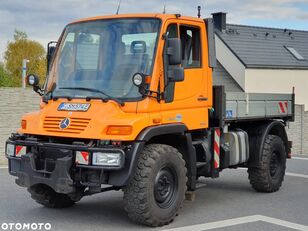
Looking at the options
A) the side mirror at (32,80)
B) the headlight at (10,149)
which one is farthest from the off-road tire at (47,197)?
the side mirror at (32,80)

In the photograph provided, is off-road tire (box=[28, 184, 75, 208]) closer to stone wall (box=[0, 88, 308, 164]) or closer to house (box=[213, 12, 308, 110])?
stone wall (box=[0, 88, 308, 164])

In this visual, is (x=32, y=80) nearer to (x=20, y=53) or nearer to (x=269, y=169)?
(x=269, y=169)

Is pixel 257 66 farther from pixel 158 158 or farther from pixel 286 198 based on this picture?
pixel 158 158

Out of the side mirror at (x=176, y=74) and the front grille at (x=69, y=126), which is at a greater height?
the side mirror at (x=176, y=74)

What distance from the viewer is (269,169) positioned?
9438 millimetres

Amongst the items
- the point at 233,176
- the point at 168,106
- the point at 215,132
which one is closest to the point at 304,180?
the point at 233,176

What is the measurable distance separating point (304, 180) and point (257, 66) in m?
21.2

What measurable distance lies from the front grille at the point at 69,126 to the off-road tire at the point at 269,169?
12.3 ft

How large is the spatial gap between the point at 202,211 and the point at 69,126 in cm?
240

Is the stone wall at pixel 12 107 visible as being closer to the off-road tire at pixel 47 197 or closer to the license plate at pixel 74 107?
the off-road tire at pixel 47 197

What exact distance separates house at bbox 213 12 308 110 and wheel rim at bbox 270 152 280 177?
70.0ft

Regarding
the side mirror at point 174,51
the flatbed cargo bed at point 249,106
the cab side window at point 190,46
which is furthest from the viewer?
→ the flatbed cargo bed at point 249,106

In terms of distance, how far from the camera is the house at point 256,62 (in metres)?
31.9

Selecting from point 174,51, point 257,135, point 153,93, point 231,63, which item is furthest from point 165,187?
point 231,63
